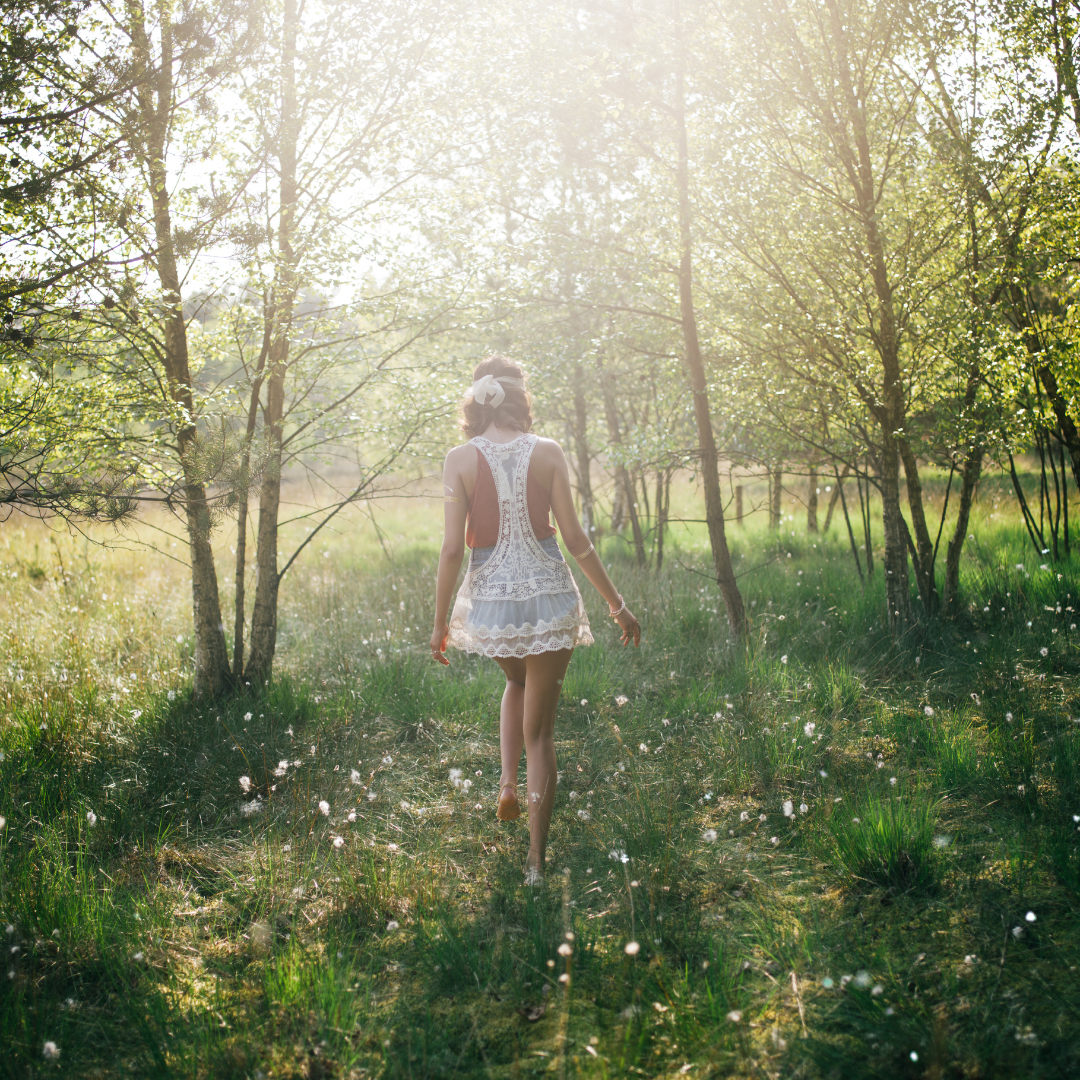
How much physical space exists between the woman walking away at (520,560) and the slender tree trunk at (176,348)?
171cm

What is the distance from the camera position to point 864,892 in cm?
310

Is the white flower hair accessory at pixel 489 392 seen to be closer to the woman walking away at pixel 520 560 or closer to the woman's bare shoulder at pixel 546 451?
the woman walking away at pixel 520 560

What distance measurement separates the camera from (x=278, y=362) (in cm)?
516

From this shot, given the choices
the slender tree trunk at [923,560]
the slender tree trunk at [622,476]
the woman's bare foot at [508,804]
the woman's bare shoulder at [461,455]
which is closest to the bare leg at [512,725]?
the woman's bare foot at [508,804]

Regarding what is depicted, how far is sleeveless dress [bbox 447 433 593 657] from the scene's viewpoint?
3322mm

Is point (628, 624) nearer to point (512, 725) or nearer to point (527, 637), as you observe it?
point (527, 637)

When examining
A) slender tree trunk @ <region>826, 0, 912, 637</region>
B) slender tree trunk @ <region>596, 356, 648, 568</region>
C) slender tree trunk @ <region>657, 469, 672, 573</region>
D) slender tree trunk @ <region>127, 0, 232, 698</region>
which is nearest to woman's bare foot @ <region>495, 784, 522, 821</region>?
slender tree trunk @ <region>127, 0, 232, 698</region>

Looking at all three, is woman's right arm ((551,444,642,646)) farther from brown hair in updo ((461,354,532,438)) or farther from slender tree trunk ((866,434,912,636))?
slender tree trunk ((866,434,912,636))

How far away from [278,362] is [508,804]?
3.29 meters

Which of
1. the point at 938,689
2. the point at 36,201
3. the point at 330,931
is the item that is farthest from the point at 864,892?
the point at 36,201

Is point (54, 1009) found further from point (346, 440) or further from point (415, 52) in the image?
point (415, 52)

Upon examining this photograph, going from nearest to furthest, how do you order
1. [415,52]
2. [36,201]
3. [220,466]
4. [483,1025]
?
[483,1025] < [36,201] < [220,466] < [415,52]

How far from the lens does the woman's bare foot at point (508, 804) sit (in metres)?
3.56

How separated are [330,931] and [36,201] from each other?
3.59 meters
